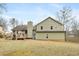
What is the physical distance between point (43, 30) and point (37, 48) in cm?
32

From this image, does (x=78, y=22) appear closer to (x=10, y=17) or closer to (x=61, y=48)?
(x=61, y=48)

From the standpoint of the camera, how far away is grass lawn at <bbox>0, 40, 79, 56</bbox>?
7.03 meters

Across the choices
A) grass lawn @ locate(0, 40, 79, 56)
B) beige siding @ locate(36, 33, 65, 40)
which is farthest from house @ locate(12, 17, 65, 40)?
grass lawn @ locate(0, 40, 79, 56)

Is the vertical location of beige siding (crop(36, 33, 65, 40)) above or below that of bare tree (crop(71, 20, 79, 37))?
below

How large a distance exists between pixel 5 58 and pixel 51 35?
2.85 feet

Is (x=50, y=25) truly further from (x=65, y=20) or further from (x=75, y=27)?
(x=75, y=27)

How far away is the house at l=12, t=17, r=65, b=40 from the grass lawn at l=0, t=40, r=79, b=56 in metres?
0.10

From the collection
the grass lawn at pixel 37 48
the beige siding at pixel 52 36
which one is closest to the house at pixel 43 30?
the beige siding at pixel 52 36

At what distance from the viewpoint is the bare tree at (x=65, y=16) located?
7.08 meters

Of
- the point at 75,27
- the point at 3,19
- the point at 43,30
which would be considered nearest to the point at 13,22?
the point at 3,19

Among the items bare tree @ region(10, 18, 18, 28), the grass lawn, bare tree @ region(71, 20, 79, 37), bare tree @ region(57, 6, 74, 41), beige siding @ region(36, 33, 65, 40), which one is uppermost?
bare tree @ region(57, 6, 74, 41)

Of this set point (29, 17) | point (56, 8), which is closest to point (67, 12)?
point (56, 8)

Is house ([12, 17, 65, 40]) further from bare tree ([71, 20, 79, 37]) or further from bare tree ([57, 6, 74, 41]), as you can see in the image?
bare tree ([71, 20, 79, 37])

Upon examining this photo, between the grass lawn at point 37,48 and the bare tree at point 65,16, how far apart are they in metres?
0.33
